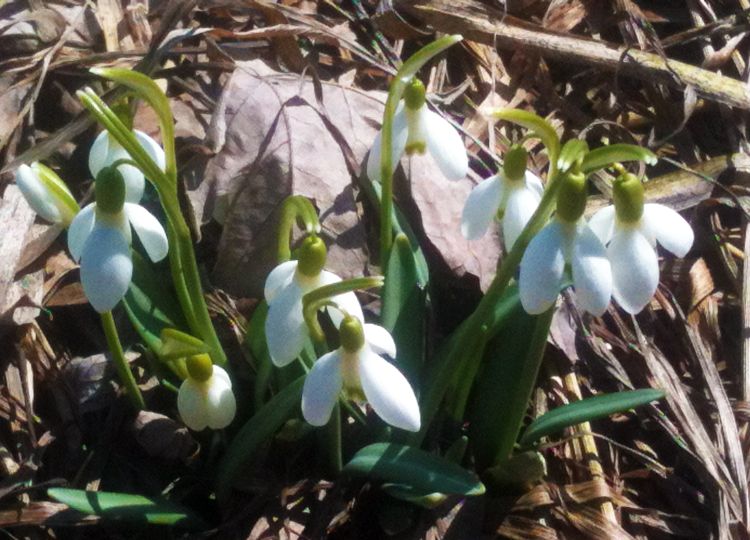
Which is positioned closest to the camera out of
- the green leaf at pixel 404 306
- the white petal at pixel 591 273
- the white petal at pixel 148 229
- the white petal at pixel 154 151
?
the white petal at pixel 591 273

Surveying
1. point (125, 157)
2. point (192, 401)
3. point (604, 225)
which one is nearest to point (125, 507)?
point (192, 401)

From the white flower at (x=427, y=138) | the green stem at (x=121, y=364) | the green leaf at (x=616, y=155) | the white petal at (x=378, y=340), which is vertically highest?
the green leaf at (x=616, y=155)

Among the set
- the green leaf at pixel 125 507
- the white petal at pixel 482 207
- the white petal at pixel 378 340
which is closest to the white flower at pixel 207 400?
the green leaf at pixel 125 507

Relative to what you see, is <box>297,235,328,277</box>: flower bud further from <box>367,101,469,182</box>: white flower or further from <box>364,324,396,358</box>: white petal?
<box>367,101,469,182</box>: white flower

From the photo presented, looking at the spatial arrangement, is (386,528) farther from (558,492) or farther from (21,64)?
(21,64)

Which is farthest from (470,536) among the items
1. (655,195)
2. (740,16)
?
(740,16)

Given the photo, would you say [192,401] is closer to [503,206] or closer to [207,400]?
[207,400]

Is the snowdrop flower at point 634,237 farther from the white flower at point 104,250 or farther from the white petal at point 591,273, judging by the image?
the white flower at point 104,250
